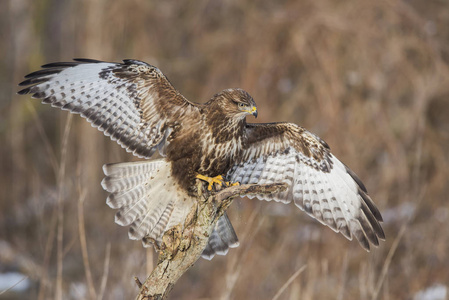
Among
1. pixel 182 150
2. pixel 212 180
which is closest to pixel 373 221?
pixel 212 180

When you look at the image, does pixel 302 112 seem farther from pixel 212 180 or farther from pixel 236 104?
pixel 212 180

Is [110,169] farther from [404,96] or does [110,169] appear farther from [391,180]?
[404,96]

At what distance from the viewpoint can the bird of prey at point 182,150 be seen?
3.87 metres

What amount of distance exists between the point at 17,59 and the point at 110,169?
8180 millimetres

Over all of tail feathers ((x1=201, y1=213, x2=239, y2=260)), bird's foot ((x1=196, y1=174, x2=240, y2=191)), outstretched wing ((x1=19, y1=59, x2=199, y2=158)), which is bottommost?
tail feathers ((x1=201, y1=213, x2=239, y2=260))

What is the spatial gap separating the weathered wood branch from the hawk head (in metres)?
0.72

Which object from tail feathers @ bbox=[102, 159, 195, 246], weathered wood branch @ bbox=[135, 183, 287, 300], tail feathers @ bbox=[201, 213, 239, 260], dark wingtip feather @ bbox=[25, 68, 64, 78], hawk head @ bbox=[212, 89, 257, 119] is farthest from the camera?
tail feathers @ bbox=[201, 213, 239, 260]

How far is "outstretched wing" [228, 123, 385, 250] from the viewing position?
4176 mm

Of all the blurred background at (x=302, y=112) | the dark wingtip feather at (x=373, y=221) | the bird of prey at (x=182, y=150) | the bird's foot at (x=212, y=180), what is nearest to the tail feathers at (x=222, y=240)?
the bird of prey at (x=182, y=150)

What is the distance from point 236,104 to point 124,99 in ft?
2.55

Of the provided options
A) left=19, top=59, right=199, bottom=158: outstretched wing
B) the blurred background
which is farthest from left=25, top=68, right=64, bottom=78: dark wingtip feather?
the blurred background

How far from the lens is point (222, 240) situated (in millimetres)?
4172

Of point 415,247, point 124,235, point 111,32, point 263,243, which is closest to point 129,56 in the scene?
point 111,32

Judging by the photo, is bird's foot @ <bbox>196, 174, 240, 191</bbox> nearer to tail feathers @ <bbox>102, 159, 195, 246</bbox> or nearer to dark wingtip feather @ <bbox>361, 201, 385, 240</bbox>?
tail feathers @ <bbox>102, 159, 195, 246</bbox>
